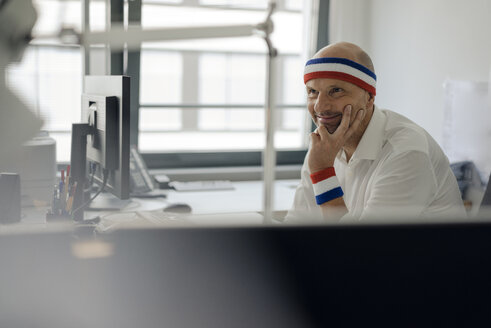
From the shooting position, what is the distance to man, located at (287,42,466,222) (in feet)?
5.68

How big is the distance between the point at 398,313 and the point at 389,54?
126 inches

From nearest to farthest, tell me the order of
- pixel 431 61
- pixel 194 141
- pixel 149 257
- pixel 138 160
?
pixel 149 257 → pixel 138 160 → pixel 431 61 → pixel 194 141

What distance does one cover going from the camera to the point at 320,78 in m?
1.87

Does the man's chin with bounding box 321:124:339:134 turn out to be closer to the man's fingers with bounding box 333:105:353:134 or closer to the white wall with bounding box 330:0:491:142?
the man's fingers with bounding box 333:105:353:134

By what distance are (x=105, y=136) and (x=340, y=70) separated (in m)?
0.74

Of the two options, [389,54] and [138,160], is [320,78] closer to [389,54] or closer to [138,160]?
[138,160]

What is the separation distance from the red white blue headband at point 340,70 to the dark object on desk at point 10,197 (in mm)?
975

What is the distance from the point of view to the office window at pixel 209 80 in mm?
3369

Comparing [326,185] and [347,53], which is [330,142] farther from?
[347,53]

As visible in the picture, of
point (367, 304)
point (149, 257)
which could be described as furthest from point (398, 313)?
point (149, 257)

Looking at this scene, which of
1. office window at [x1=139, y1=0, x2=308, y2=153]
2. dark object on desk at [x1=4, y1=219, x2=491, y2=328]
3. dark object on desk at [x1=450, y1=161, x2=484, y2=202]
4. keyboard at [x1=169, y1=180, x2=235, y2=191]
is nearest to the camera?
dark object on desk at [x1=4, y1=219, x2=491, y2=328]

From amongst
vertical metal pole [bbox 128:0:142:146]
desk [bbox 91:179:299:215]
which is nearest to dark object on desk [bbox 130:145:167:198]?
desk [bbox 91:179:299:215]

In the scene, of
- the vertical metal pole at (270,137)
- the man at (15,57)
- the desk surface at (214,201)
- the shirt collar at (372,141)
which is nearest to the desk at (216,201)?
the desk surface at (214,201)

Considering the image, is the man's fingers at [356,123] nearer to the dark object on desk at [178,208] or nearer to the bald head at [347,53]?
the bald head at [347,53]
